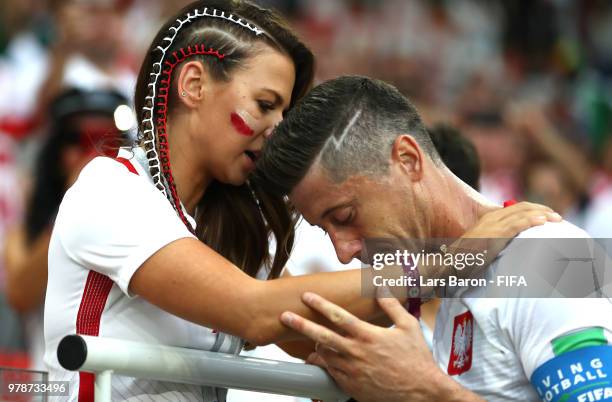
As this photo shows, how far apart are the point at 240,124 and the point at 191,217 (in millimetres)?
362

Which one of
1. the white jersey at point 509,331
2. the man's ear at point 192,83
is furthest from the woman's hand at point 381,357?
the man's ear at point 192,83

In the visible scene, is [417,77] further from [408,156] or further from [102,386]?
[102,386]

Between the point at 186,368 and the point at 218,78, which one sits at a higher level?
the point at 218,78

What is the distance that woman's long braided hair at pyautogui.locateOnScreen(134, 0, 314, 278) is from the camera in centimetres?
311

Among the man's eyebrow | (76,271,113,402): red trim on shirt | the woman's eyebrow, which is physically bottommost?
(76,271,113,402): red trim on shirt

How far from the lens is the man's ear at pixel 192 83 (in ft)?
10.2

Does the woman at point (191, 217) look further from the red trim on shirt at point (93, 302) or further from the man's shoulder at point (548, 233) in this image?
the man's shoulder at point (548, 233)

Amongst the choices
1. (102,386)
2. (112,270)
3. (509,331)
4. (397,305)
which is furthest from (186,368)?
(509,331)

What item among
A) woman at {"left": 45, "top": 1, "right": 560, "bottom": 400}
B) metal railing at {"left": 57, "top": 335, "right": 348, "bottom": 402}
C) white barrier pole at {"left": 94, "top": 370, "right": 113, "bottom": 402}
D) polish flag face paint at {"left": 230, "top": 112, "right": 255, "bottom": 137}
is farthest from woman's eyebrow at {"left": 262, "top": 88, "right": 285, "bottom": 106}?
white barrier pole at {"left": 94, "top": 370, "right": 113, "bottom": 402}

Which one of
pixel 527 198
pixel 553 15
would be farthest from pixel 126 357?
pixel 553 15

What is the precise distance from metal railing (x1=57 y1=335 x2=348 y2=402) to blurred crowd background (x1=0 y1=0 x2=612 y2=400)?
3.29ft

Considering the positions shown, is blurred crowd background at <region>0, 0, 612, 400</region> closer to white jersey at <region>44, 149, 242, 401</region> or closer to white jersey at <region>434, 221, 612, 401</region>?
white jersey at <region>44, 149, 242, 401</region>

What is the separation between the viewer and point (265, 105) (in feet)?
10.2

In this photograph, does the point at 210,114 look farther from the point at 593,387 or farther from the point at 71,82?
the point at 71,82
